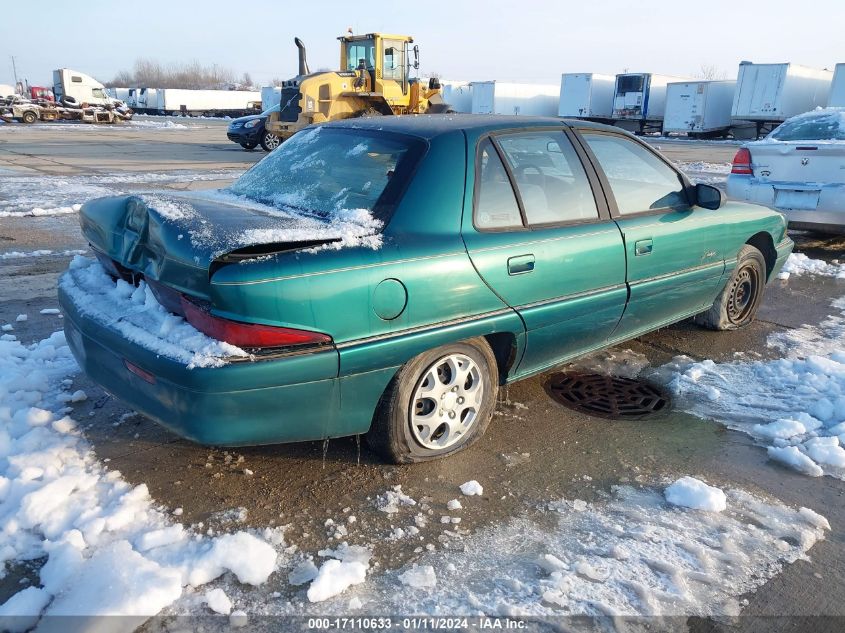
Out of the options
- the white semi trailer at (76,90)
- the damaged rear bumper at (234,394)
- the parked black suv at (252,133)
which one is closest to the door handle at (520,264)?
the damaged rear bumper at (234,394)

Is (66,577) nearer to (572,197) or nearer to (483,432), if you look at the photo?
(483,432)

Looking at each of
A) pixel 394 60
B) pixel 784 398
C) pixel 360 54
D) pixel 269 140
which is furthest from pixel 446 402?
pixel 269 140

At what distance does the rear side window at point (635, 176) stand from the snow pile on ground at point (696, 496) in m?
1.57

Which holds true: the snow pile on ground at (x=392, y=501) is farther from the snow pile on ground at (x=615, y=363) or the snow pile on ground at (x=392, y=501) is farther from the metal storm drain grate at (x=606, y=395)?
the snow pile on ground at (x=615, y=363)

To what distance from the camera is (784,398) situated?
392cm

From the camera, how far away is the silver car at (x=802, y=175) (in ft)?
23.1

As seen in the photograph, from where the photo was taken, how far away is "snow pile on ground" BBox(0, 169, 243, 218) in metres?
9.34

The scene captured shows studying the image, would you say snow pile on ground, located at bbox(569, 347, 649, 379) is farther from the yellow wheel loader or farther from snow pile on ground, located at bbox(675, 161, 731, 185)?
the yellow wheel loader

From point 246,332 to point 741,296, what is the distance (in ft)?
13.6

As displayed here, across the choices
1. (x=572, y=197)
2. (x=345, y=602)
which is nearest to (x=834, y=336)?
(x=572, y=197)

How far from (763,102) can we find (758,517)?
31290 mm

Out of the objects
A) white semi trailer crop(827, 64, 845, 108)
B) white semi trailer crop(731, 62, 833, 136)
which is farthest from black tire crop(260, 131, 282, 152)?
white semi trailer crop(827, 64, 845, 108)

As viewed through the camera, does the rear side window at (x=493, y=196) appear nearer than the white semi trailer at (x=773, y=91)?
Yes

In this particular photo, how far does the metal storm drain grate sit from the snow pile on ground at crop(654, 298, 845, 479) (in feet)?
0.54
